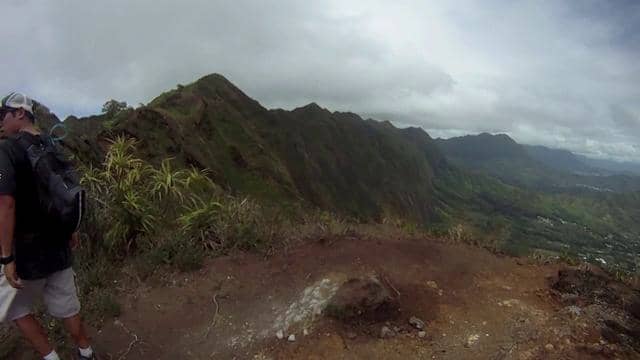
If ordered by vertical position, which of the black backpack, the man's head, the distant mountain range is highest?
the man's head

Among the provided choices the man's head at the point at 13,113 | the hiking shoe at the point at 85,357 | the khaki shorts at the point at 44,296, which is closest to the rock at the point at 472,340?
the hiking shoe at the point at 85,357

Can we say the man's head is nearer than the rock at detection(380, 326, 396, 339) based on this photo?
Yes

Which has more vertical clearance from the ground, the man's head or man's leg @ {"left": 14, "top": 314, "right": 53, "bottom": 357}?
the man's head

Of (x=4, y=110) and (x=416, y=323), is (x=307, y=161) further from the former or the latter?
(x=4, y=110)

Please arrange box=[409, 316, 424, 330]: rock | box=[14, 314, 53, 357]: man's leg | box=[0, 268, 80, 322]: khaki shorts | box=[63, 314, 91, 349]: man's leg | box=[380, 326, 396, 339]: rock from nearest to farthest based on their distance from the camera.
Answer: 1. box=[0, 268, 80, 322]: khaki shorts
2. box=[14, 314, 53, 357]: man's leg
3. box=[63, 314, 91, 349]: man's leg
4. box=[380, 326, 396, 339]: rock
5. box=[409, 316, 424, 330]: rock

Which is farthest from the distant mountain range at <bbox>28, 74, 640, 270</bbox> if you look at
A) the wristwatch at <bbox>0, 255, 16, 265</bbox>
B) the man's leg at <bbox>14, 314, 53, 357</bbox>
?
the man's leg at <bbox>14, 314, 53, 357</bbox>

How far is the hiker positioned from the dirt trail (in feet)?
3.98

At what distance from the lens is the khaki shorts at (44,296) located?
415 cm

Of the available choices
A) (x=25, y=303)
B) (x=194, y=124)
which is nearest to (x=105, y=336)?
(x=25, y=303)

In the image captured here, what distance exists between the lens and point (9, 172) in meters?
3.94

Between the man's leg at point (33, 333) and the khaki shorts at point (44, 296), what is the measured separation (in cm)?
6

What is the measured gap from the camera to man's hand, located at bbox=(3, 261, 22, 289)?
156 inches

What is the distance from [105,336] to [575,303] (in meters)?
5.39

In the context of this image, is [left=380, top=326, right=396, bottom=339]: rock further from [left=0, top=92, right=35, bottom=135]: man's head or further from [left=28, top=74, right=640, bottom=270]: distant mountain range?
[left=0, top=92, right=35, bottom=135]: man's head
